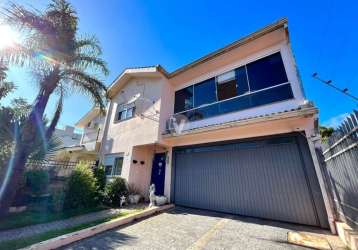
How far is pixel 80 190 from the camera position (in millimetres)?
8203

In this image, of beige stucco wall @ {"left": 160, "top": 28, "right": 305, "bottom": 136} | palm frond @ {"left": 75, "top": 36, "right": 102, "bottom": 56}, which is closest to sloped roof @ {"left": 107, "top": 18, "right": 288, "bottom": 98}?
beige stucco wall @ {"left": 160, "top": 28, "right": 305, "bottom": 136}

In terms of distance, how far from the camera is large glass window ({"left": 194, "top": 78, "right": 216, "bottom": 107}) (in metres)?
9.67

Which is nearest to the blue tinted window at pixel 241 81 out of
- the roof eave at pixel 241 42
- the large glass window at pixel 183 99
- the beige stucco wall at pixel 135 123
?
the roof eave at pixel 241 42

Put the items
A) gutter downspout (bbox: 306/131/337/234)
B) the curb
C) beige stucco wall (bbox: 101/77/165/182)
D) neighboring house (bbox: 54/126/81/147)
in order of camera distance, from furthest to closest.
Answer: neighboring house (bbox: 54/126/81/147) → beige stucco wall (bbox: 101/77/165/182) → gutter downspout (bbox: 306/131/337/234) → the curb

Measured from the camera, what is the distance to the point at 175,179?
10.0 metres

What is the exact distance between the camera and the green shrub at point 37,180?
26.1 ft

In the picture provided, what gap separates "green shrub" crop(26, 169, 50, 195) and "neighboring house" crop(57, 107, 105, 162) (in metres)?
5.88

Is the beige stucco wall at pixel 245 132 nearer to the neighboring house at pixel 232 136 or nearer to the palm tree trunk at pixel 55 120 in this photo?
the neighboring house at pixel 232 136

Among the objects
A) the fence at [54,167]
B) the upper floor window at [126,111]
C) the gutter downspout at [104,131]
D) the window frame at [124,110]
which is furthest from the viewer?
the gutter downspout at [104,131]

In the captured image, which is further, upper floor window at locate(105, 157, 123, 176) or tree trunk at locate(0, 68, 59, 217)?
upper floor window at locate(105, 157, 123, 176)

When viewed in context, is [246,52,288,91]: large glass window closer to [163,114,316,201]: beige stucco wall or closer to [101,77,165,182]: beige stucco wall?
[163,114,316,201]: beige stucco wall

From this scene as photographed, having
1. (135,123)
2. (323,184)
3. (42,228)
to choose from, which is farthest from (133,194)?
(323,184)

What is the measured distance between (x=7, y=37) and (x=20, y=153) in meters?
4.50

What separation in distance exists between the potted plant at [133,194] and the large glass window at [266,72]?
28.6 feet
